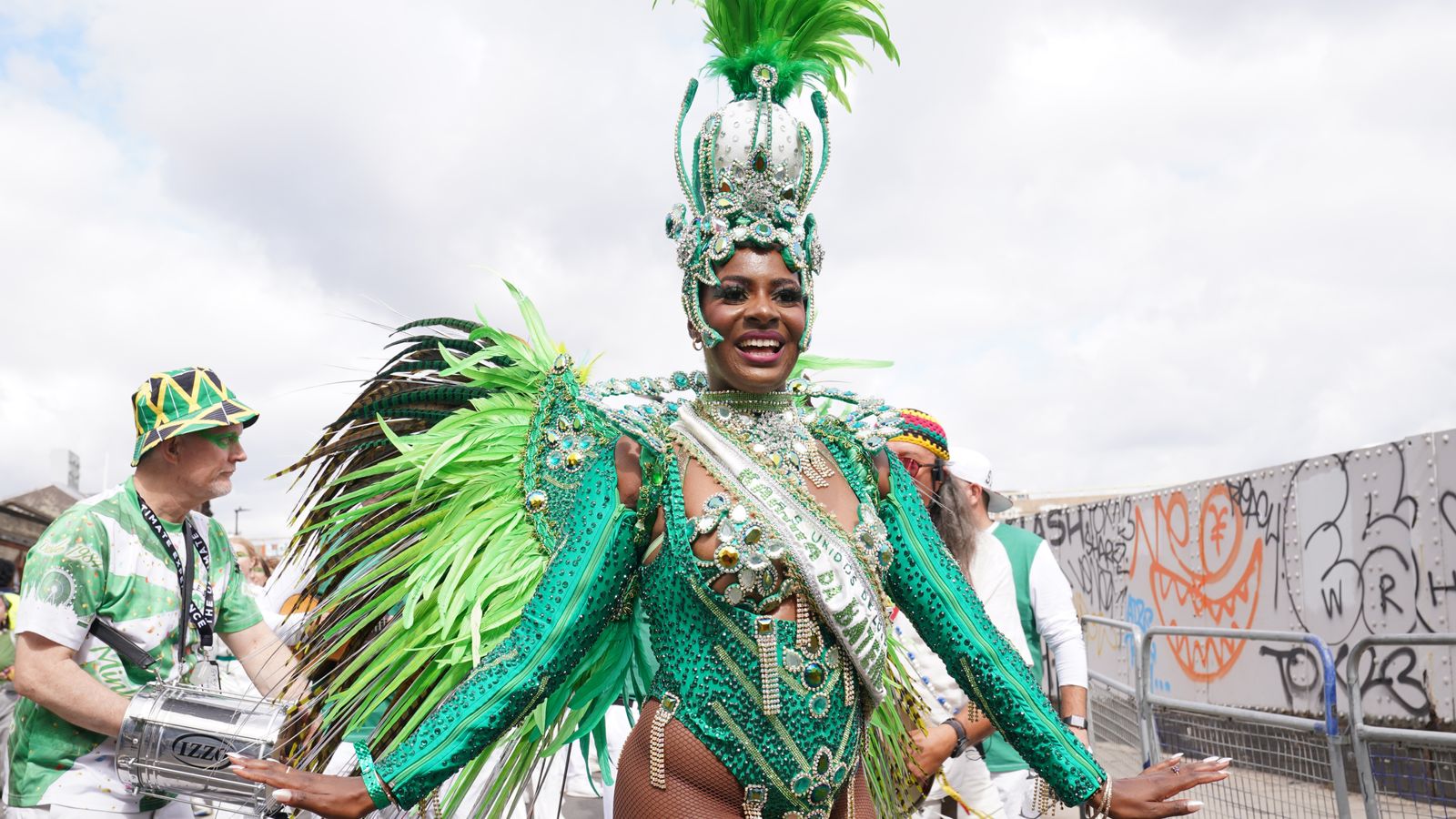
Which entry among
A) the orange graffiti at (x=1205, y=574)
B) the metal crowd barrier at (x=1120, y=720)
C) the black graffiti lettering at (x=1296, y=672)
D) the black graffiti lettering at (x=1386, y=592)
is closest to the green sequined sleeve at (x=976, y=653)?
the metal crowd barrier at (x=1120, y=720)

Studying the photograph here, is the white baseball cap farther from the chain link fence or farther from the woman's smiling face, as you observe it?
the woman's smiling face

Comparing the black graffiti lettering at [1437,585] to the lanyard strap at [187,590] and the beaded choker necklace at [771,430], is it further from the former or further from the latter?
the lanyard strap at [187,590]

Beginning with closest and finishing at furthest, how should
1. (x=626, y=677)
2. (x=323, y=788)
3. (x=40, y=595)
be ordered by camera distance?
(x=323, y=788) → (x=626, y=677) → (x=40, y=595)

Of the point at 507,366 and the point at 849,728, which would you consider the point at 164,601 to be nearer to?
the point at 507,366

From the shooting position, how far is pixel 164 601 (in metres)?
3.28

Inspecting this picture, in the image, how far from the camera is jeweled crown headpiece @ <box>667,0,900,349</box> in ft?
7.94

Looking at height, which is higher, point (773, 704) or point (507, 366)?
point (507, 366)

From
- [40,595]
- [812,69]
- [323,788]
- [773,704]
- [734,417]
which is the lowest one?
[323,788]

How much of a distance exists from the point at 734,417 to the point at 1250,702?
8.42m

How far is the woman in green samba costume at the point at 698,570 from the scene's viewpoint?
2199 millimetres

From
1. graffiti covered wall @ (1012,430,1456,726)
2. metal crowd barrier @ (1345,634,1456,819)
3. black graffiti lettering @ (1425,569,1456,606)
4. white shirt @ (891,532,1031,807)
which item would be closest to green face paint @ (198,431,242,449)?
white shirt @ (891,532,1031,807)

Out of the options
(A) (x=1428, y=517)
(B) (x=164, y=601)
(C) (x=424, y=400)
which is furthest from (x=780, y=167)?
(A) (x=1428, y=517)

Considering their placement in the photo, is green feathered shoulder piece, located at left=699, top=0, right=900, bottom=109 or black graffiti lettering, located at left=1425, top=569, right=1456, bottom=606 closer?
green feathered shoulder piece, located at left=699, top=0, right=900, bottom=109

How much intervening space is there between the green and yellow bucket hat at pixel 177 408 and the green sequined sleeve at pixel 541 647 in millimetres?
1556
